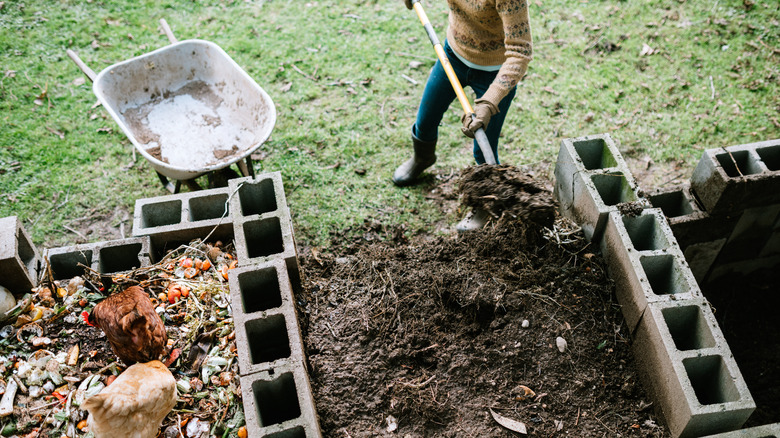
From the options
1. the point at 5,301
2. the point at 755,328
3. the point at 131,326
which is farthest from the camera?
the point at 755,328

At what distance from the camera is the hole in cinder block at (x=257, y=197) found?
12.3 feet

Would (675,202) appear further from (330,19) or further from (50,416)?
(330,19)

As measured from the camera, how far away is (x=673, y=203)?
399 centimetres

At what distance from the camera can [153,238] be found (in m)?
3.72

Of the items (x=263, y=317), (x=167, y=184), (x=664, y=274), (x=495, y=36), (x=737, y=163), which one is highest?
(x=495, y=36)

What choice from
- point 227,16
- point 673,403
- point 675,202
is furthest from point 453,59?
point 227,16

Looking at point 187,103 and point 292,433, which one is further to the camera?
point 187,103

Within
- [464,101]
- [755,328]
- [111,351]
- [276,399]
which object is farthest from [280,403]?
[755,328]

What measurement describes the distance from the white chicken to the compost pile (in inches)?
9.2

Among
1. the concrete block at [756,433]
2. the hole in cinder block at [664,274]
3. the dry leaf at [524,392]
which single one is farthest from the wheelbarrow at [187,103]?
the concrete block at [756,433]

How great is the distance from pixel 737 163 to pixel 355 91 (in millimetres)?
3924

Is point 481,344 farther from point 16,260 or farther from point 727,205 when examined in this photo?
point 16,260

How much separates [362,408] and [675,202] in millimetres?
2781

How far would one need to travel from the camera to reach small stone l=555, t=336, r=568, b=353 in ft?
10.7
